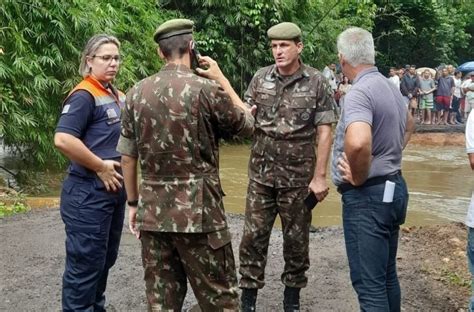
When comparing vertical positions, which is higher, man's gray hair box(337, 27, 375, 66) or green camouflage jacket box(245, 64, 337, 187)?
man's gray hair box(337, 27, 375, 66)

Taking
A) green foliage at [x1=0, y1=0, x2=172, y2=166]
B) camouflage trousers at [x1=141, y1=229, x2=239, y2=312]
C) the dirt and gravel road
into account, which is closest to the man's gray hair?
camouflage trousers at [x1=141, y1=229, x2=239, y2=312]

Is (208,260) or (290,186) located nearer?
(208,260)

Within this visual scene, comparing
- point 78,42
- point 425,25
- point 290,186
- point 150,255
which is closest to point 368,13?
point 425,25

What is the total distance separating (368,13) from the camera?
22.5 metres

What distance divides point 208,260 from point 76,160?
3.52ft

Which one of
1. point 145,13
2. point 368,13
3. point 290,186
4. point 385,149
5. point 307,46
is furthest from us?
point 368,13

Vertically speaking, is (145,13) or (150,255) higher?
(145,13)

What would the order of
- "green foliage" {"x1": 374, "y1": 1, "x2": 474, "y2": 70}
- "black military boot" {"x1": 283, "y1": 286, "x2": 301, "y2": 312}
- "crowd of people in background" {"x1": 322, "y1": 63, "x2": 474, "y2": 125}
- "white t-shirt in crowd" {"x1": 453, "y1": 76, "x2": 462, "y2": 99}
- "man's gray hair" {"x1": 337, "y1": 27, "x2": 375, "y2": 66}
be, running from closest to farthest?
1. "man's gray hair" {"x1": 337, "y1": 27, "x2": 375, "y2": 66}
2. "black military boot" {"x1": 283, "y1": 286, "x2": 301, "y2": 312}
3. "crowd of people in background" {"x1": 322, "y1": 63, "x2": 474, "y2": 125}
4. "white t-shirt in crowd" {"x1": 453, "y1": 76, "x2": 462, "y2": 99}
5. "green foliage" {"x1": 374, "y1": 1, "x2": 474, "y2": 70}

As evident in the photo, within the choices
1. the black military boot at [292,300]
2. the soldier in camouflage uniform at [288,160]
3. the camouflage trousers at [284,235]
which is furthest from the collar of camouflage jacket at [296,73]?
the black military boot at [292,300]

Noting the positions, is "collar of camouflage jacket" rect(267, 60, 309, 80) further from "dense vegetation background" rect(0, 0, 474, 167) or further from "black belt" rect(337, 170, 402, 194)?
"dense vegetation background" rect(0, 0, 474, 167)

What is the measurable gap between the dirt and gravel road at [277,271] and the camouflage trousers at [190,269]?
58.3 inches

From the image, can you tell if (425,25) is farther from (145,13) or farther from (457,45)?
(145,13)

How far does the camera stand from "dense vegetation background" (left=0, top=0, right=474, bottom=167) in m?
10.0

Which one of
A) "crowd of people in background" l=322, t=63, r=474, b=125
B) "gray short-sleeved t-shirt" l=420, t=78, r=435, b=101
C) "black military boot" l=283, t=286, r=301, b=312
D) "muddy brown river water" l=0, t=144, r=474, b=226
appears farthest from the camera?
"gray short-sleeved t-shirt" l=420, t=78, r=435, b=101
